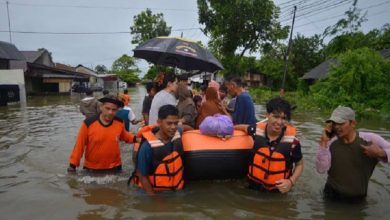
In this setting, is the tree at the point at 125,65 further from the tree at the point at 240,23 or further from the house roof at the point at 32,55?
the tree at the point at 240,23

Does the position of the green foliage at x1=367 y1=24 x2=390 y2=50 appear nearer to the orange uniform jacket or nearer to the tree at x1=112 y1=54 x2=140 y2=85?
the orange uniform jacket

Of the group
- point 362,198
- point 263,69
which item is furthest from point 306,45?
point 362,198

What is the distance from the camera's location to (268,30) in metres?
27.3

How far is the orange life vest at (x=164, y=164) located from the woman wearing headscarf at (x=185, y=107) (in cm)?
163

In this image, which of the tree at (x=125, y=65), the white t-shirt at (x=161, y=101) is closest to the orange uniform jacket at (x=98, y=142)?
the white t-shirt at (x=161, y=101)

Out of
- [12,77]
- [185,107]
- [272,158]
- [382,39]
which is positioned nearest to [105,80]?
[12,77]

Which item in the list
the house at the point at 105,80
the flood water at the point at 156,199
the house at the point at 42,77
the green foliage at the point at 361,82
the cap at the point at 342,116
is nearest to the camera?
the cap at the point at 342,116

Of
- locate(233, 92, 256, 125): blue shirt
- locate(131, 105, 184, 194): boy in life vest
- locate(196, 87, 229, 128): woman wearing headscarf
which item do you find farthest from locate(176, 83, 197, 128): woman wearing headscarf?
locate(131, 105, 184, 194): boy in life vest

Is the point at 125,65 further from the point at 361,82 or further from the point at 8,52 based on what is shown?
the point at 361,82

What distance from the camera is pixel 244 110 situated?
18.9 feet

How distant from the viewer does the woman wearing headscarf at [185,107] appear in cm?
598

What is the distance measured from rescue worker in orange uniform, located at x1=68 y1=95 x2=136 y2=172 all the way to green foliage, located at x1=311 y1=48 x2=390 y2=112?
1387 centimetres

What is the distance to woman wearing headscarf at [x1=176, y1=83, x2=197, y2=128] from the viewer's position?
5980 millimetres

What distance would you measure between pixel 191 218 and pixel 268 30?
2483 cm
